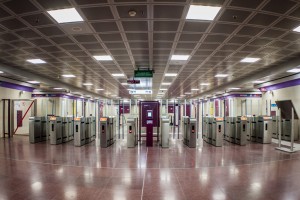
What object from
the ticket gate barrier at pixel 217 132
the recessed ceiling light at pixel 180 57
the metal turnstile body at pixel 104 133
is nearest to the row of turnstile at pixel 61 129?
the metal turnstile body at pixel 104 133

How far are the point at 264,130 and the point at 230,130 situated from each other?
1.45m

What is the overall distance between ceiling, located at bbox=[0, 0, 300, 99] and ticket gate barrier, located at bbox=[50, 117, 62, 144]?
282 centimetres

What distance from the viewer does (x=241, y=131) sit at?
8.85 meters

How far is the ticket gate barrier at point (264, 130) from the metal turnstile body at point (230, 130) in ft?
4.03

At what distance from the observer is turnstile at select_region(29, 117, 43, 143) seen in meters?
9.51

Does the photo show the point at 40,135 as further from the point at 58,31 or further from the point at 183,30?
the point at 183,30

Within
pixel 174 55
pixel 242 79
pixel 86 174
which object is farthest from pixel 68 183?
pixel 242 79

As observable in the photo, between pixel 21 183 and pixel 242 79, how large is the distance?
412 inches

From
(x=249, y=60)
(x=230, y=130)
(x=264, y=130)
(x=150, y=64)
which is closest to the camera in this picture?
(x=249, y=60)

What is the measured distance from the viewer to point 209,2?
10.8 feet

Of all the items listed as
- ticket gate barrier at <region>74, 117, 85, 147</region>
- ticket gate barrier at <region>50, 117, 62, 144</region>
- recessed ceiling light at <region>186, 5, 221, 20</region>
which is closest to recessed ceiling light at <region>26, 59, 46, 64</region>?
ticket gate barrier at <region>74, 117, 85, 147</region>

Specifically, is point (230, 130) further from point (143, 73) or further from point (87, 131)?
point (87, 131)

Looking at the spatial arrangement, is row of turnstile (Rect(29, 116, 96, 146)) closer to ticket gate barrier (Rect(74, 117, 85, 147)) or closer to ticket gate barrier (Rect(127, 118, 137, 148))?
ticket gate barrier (Rect(74, 117, 85, 147))

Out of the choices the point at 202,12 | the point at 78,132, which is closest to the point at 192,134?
the point at 78,132
